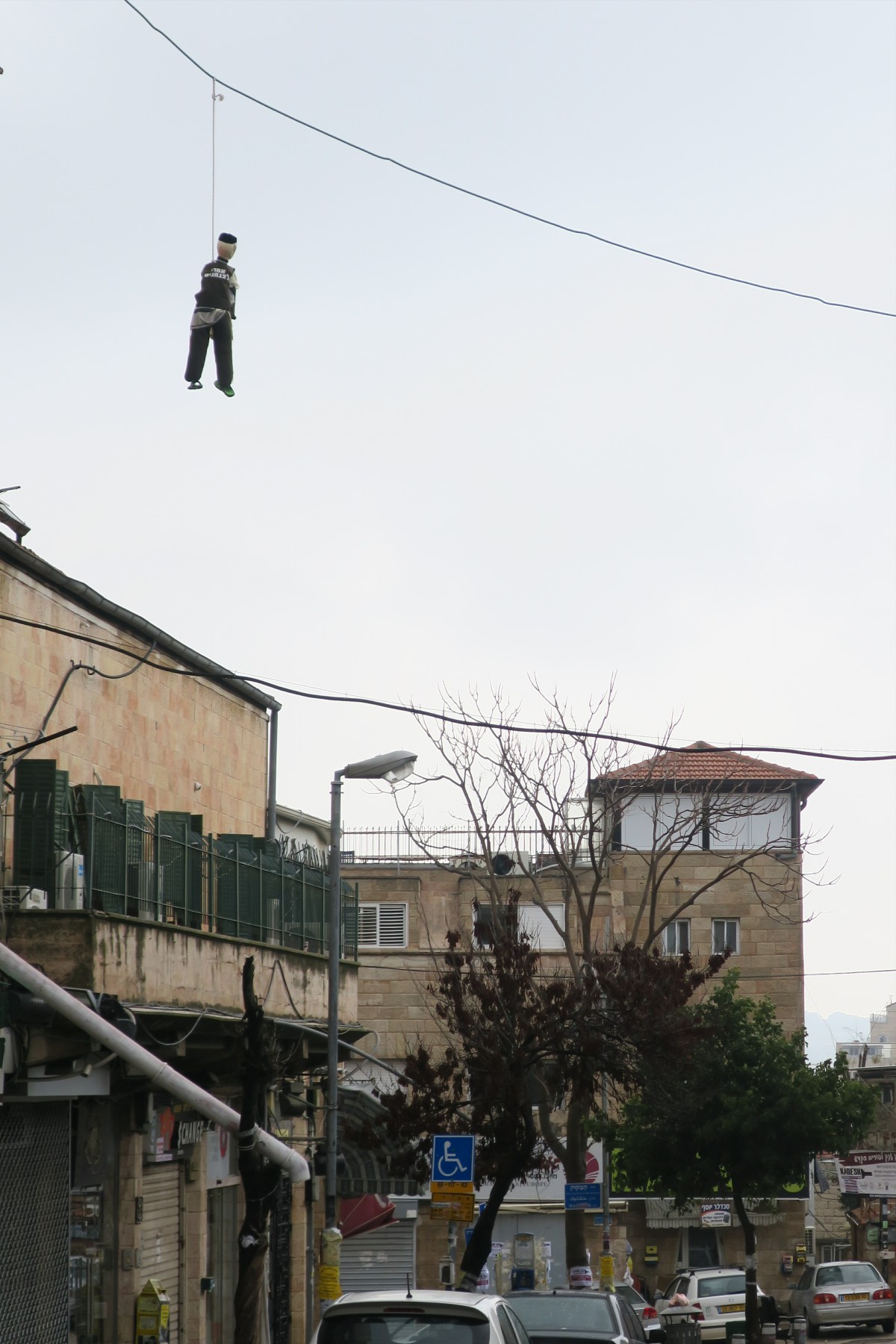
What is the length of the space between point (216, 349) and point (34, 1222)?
7.74 metres

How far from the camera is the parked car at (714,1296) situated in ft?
113

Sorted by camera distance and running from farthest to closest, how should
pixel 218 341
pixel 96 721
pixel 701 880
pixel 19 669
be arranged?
pixel 701 880, pixel 96 721, pixel 19 669, pixel 218 341

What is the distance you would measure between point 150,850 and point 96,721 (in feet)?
6.89

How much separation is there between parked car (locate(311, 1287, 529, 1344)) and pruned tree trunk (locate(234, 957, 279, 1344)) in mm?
691

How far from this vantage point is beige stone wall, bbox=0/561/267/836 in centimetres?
1716

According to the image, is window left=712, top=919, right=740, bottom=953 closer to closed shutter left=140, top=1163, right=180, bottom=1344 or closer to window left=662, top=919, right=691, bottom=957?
window left=662, top=919, right=691, bottom=957

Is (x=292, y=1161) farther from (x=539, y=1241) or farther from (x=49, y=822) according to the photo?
(x=539, y=1241)

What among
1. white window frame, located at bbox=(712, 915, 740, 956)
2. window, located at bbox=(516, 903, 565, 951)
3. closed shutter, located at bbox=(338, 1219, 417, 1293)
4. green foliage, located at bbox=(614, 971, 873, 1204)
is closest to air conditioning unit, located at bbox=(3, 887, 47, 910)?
green foliage, located at bbox=(614, 971, 873, 1204)

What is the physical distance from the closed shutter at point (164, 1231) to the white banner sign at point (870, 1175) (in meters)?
28.8

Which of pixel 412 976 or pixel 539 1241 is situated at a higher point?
pixel 412 976

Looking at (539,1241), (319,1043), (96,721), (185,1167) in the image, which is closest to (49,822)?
(96,721)

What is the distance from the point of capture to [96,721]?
19.1m

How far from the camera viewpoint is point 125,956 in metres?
15.1

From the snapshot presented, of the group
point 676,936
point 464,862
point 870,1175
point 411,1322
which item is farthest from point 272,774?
point 870,1175
